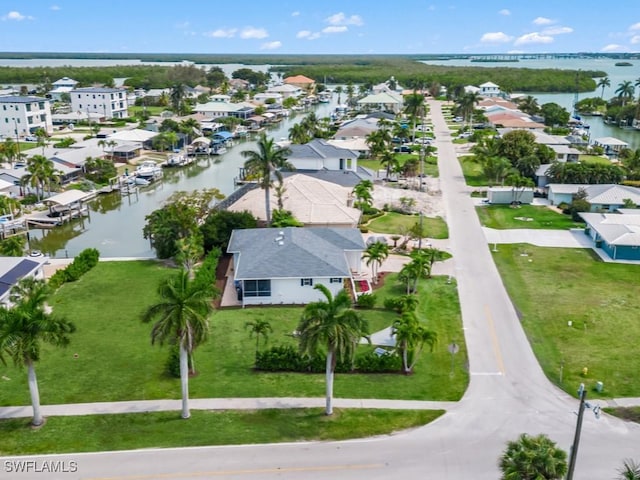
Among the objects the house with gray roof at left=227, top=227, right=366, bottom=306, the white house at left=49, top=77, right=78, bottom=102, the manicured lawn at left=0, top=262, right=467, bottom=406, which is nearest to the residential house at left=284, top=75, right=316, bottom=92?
the white house at left=49, top=77, right=78, bottom=102

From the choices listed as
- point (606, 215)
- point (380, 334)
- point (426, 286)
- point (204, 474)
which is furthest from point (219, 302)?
point (606, 215)

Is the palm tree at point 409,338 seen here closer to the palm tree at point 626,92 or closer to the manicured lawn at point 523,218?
the manicured lawn at point 523,218

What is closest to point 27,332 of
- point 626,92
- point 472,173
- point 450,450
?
point 450,450

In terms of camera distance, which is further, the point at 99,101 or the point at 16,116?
the point at 99,101

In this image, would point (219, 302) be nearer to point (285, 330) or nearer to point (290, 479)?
point (285, 330)

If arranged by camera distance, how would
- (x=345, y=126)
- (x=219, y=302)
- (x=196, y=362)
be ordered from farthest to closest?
(x=345, y=126)
(x=219, y=302)
(x=196, y=362)

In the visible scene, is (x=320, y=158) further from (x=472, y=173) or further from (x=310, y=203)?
(x=310, y=203)

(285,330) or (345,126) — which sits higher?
(345,126)
